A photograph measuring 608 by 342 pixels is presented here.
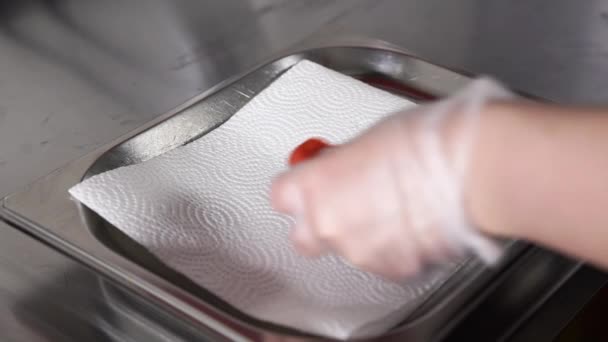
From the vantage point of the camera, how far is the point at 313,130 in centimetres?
60

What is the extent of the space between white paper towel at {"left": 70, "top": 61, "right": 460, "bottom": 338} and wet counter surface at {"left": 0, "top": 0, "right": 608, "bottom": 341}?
0.09 m

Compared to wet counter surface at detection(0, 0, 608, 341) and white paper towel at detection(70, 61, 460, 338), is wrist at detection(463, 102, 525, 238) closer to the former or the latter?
white paper towel at detection(70, 61, 460, 338)

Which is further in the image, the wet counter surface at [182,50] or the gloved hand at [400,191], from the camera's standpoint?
the wet counter surface at [182,50]

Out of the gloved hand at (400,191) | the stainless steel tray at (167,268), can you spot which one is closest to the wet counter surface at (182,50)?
the stainless steel tray at (167,268)

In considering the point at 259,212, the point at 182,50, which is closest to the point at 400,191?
the point at 259,212

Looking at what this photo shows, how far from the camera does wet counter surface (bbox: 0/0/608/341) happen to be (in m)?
0.70

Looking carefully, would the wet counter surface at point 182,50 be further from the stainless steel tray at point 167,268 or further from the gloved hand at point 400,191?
the gloved hand at point 400,191

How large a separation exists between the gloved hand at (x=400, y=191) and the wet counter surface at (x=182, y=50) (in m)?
0.24

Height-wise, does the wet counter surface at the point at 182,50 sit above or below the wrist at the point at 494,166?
below

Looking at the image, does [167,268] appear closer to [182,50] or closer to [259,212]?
[259,212]

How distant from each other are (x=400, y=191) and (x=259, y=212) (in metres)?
0.17

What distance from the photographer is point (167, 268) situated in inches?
19.6

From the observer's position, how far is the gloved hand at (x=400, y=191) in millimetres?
369

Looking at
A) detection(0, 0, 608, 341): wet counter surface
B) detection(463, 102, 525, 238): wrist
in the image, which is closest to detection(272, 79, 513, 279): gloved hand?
detection(463, 102, 525, 238): wrist
